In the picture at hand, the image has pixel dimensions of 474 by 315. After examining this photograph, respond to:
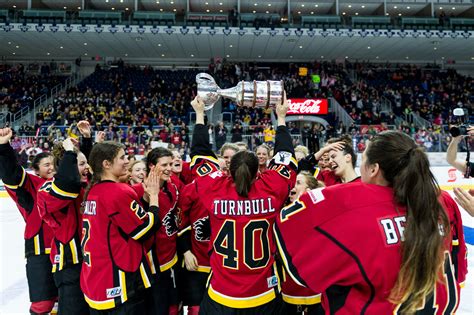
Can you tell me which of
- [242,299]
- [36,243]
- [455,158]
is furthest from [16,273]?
[455,158]

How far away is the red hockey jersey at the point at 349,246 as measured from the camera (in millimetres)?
1157

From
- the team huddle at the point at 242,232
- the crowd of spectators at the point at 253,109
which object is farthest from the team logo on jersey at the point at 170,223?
the crowd of spectators at the point at 253,109

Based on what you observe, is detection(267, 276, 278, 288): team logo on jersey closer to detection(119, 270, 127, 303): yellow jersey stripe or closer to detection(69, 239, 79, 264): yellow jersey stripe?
detection(119, 270, 127, 303): yellow jersey stripe

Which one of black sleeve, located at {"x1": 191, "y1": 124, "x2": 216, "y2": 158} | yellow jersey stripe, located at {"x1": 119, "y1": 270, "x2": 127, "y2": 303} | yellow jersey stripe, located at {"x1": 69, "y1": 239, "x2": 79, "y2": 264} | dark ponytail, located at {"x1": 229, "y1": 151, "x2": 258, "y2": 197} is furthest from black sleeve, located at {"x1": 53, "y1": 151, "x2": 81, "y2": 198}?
dark ponytail, located at {"x1": 229, "y1": 151, "x2": 258, "y2": 197}

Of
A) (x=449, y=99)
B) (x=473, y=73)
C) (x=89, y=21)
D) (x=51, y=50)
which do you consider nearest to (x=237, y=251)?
(x=89, y=21)

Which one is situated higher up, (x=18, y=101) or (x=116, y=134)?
(x=18, y=101)

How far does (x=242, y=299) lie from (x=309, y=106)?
2052cm

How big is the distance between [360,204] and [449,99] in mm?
26663

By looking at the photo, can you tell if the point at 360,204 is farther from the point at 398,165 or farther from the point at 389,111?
the point at 389,111

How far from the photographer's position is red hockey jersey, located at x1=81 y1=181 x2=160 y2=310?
2.13m

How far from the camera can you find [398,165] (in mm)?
1276

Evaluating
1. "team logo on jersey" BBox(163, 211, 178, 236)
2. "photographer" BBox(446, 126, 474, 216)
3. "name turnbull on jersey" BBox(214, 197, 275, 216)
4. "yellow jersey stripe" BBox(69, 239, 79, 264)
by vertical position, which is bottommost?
"yellow jersey stripe" BBox(69, 239, 79, 264)

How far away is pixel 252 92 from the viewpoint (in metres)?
2.11

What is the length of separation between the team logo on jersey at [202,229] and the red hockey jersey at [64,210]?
0.84 m
